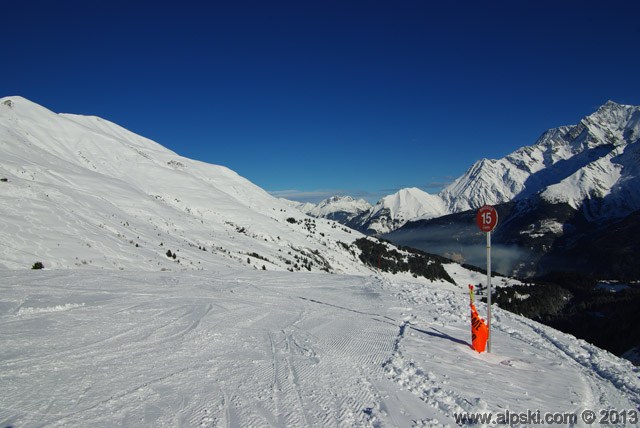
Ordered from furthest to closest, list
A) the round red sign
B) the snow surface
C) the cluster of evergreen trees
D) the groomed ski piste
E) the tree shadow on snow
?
the cluster of evergreen trees → the tree shadow on snow → the round red sign → the snow surface → the groomed ski piste

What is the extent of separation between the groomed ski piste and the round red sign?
3408mm

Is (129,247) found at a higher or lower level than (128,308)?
higher

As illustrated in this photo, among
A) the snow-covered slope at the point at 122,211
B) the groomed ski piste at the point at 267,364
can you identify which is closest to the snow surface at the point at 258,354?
the groomed ski piste at the point at 267,364

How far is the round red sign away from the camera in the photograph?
10969mm

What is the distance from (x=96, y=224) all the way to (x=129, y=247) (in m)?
7.16

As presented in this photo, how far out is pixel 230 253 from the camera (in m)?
51.7

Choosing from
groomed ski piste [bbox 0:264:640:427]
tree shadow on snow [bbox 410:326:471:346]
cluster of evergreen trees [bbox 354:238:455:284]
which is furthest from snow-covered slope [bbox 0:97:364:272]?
tree shadow on snow [bbox 410:326:471:346]

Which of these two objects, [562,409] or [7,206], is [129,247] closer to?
[7,206]

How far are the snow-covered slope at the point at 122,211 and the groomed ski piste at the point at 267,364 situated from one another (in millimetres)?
13250

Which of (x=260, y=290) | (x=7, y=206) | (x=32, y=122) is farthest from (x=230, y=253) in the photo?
(x=32, y=122)

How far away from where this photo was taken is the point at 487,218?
11.2m

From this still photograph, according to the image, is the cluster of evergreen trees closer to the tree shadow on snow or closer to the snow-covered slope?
the snow-covered slope

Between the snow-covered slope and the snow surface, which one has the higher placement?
the snow-covered slope

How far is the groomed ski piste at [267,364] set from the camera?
663cm
